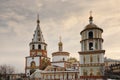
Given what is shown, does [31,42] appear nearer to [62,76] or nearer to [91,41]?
[62,76]

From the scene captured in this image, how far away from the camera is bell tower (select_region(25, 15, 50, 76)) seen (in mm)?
64125

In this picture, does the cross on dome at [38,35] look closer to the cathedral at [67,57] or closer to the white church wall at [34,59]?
the cathedral at [67,57]

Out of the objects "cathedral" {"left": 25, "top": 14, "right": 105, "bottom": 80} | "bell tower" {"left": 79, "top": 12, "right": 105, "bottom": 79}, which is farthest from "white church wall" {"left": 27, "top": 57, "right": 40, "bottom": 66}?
"bell tower" {"left": 79, "top": 12, "right": 105, "bottom": 79}

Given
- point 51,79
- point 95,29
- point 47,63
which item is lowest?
point 51,79

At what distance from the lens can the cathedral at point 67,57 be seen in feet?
141

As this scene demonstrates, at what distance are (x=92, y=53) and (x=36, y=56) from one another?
25185 mm

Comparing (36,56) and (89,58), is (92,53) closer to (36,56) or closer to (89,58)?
(89,58)

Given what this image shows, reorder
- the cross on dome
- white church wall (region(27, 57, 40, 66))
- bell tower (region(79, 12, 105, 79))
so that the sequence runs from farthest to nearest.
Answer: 1. the cross on dome
2. white church wall (region(27, 57, 40, 66))
3. bell tower (region(79, 12, 105, 79))

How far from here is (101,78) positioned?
41.8m

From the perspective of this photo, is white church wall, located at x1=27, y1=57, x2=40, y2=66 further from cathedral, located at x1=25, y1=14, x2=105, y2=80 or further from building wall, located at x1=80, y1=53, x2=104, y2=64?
building wall, located at x1=80, y1=53, x2=104, y2=64

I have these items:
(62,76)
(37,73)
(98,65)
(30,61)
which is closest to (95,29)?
(98,65)

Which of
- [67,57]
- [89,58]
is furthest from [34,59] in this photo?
[89,58]

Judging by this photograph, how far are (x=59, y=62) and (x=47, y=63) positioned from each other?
4.03 metres

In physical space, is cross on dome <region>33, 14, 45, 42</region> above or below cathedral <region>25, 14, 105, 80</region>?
above
